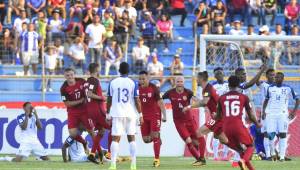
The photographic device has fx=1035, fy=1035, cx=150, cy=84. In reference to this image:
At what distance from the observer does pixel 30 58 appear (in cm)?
3322

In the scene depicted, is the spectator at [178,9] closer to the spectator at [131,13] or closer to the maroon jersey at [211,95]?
the spectator at [131,13]

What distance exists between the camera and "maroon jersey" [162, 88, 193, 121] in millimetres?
24422

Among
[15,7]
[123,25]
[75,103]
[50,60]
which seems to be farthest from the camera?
[15,7]

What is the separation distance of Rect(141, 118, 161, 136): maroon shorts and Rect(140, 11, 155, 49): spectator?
10.5m

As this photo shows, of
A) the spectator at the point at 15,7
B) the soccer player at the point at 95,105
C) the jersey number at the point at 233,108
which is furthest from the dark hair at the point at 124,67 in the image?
the spectator at the point at 15,7

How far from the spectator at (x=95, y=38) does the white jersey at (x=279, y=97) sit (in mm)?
8606

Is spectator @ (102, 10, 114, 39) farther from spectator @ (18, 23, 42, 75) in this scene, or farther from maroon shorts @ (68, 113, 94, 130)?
maroon shorts @ (68, 113, 94, 130)

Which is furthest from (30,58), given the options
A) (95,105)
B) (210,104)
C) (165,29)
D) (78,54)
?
(210,104)

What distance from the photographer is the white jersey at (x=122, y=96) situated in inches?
862

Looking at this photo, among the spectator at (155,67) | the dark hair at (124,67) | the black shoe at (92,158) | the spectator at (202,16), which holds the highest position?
the spectator at (202,16)

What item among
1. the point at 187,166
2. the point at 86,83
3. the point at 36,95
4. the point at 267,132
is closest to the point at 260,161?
the point at 267,132

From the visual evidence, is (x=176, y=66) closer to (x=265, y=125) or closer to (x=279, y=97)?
(x=265, y=125)

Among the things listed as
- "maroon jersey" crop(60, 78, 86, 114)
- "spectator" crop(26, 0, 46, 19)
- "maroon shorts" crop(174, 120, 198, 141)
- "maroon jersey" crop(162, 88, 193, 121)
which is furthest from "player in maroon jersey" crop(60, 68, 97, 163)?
"spectator" crop(26, 0, 46, 19)

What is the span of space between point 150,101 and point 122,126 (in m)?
2.42
